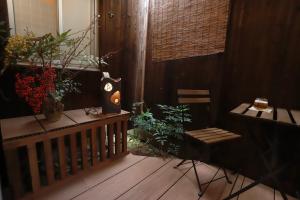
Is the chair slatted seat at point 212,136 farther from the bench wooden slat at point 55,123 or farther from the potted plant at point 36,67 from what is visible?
the potted plant at point 36,67

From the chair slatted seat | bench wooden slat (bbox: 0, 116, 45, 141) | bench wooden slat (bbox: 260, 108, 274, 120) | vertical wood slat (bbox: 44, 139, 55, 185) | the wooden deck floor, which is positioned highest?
bench wooden slat (bbox: 260, 108, 274, 120)

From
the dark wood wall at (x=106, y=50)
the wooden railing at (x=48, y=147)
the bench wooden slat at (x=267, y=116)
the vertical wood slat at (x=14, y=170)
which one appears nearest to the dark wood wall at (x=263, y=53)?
the bench wooden slat at (x=267, y=116)

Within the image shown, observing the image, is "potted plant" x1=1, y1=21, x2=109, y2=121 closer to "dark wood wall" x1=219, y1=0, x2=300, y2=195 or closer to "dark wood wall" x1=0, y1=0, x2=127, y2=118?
"dark wood wall" x1=0, y1=0, x2=127, y2=118

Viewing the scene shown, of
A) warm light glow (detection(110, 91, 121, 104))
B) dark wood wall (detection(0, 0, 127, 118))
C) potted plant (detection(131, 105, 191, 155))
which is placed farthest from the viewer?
dark wood wall (detection(0, 0, 127, 118))

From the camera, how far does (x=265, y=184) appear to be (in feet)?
5.74

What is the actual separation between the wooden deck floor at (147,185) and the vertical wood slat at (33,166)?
0.39 ft

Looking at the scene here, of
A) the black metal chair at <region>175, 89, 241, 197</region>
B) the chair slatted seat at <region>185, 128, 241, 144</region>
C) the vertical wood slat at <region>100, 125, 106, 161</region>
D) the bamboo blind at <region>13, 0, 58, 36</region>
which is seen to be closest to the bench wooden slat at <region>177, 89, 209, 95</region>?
the black metal chair at <region>175, 89, 241, 197</region>

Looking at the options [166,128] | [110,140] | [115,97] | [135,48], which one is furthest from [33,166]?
[135,48]

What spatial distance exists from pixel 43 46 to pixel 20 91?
1.38ft

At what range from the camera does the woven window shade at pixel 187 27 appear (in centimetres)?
189

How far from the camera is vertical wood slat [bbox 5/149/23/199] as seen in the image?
4.12 feet

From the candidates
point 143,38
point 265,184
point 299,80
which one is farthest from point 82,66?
point 265,184

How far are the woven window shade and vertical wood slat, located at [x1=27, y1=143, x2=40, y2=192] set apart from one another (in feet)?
6.07

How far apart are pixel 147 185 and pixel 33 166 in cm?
98
